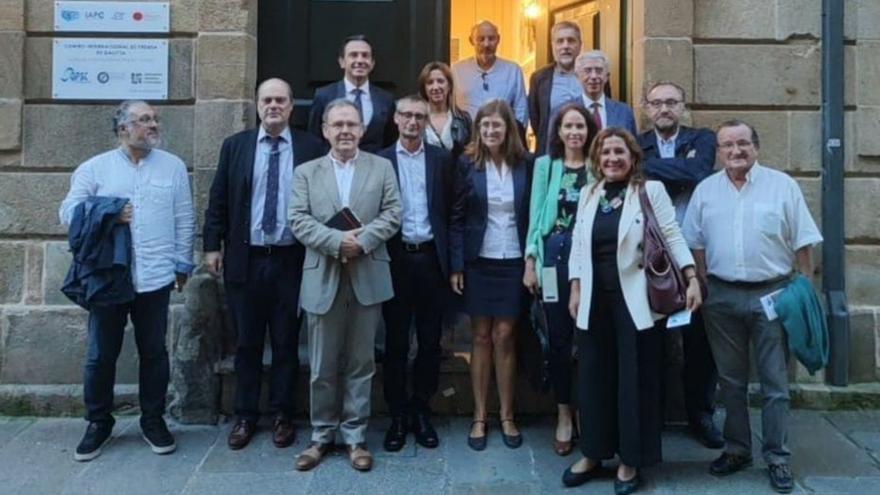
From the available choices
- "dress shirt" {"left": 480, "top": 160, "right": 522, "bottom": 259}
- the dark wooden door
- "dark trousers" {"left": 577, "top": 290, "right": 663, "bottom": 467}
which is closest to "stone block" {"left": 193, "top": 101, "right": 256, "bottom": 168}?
the dark wooden door

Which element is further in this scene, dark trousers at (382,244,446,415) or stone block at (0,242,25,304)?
stone block at (0,242,25,304)

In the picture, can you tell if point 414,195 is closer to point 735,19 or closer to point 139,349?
point 139,349

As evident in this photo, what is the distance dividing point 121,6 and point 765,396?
505 centimetres

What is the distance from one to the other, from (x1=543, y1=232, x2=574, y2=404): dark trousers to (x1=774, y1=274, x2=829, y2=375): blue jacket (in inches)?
45.4

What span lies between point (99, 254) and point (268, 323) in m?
1.11

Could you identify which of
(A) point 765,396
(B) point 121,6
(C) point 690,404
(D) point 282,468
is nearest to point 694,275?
(A) point 765,396

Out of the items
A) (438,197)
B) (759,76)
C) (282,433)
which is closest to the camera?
(438,197)

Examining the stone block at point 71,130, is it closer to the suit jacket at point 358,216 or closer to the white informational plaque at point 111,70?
the white informational plaque at point 111,70

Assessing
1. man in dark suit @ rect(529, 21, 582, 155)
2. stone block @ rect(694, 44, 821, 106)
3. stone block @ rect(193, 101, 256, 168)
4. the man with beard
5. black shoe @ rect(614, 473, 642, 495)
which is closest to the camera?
black shoe @ rect(614, 473, 642, 495)

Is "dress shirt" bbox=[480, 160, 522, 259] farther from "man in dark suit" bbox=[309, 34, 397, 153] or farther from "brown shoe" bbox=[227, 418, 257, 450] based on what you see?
"brown shoe" bbox=[227, 418, 257, 450]

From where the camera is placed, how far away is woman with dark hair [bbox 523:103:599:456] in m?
4.81

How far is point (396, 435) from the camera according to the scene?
17.0ft

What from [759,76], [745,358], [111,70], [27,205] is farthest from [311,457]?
[759,76]

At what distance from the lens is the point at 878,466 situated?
4.93m
